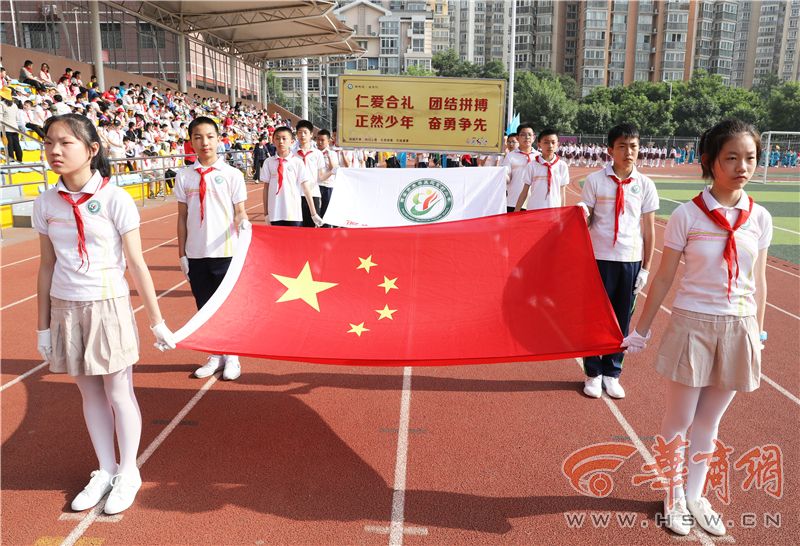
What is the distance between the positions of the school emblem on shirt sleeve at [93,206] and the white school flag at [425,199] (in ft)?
15.0

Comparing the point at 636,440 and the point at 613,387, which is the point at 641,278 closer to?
the point at 613,387

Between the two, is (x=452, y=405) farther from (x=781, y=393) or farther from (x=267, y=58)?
(x=267, y=58)

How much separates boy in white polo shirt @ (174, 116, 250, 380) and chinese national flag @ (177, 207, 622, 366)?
0.58 meters

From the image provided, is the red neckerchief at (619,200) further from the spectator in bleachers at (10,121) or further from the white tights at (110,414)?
the spectator in bleachers at (10,121)

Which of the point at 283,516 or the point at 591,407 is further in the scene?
the point at 591,407

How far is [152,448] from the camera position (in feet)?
Result: 12.7

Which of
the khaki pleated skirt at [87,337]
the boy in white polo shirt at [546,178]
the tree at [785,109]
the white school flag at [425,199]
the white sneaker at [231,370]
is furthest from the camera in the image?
the tree at [785,109]

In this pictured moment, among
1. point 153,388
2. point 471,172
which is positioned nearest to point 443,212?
point 471,172

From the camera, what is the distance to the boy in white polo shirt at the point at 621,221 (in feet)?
14.5

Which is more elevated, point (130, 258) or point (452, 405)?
point (130, 258)

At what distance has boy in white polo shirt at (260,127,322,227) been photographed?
21.6ft

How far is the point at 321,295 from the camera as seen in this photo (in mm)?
4023

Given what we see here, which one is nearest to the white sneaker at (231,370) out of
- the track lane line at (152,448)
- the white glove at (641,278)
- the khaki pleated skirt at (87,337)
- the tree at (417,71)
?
the track lane line at (152,448)

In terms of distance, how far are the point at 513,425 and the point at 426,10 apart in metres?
99.2
